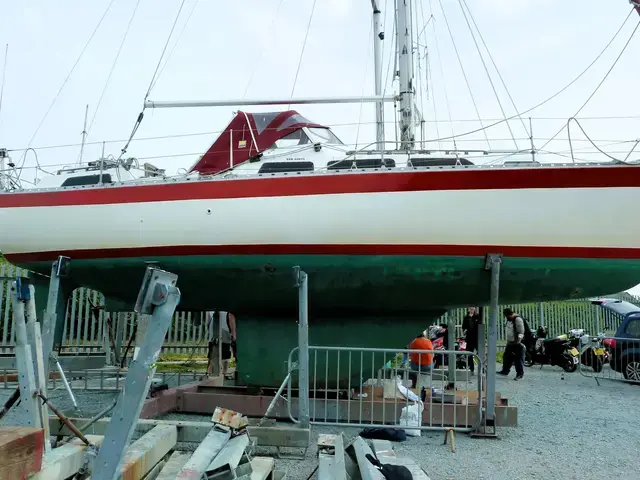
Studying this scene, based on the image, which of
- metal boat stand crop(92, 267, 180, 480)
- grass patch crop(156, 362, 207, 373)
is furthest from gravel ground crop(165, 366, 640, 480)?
grass patch crop(156, 362, 207, 373)

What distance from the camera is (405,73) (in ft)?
25.3

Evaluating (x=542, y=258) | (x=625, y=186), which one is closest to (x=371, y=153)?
(x=542, y=258)

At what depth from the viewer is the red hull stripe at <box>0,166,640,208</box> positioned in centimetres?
552

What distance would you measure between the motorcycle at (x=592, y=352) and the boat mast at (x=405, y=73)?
19.5ft

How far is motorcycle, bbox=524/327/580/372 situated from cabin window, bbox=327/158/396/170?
7109 millimetres

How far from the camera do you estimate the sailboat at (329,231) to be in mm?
5609

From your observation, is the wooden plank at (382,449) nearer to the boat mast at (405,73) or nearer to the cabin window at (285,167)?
the cabin window at (285,167)

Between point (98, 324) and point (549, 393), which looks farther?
point (98, 324)

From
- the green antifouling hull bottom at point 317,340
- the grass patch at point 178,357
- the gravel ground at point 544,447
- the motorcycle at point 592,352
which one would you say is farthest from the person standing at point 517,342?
the grass patch at point 178,357

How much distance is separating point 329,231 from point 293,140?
60.3 inches

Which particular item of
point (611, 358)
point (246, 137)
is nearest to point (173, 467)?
point (246, 137)

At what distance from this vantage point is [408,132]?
7.55 metres

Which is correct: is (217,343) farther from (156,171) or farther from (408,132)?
(408,132)

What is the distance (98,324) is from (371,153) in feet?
26.1
